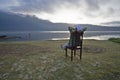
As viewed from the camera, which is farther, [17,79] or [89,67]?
[89,67]

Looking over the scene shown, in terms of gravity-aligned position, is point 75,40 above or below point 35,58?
above

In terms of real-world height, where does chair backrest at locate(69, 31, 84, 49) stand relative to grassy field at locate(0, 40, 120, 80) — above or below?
above

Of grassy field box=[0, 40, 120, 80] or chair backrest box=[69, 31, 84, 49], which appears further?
chair backrest box=[69, 31, 84, 49]

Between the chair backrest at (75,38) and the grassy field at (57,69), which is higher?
the chair backrest at (75,38)

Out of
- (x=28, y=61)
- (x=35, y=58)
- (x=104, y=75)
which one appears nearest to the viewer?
(x=104, y=75)

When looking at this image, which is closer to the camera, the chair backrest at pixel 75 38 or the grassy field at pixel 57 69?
the grassy field at pixel 57 69

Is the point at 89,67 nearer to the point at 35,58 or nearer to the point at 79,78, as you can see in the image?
the point at 79,78

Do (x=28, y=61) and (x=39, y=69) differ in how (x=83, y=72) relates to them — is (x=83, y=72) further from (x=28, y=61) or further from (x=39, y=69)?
(x=28, y=61)

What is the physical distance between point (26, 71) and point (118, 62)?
237 inches

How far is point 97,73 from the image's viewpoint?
32.1 ft

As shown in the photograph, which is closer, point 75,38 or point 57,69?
point 57,69

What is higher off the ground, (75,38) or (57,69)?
(75,38)

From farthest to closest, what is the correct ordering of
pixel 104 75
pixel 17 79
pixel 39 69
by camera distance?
pixel 39 69 → pixel 104 75 → pixel 17 79

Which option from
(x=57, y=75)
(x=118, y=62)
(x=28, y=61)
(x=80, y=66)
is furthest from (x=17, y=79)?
(x=118, y=62)
